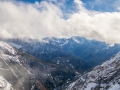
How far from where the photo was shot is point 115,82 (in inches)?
5812

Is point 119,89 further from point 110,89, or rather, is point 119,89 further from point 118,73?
point 118,73

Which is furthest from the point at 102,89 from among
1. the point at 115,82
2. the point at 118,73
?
the point at 118,73

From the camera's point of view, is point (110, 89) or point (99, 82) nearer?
point (110, 89)

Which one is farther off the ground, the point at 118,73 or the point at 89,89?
the point at 118,73

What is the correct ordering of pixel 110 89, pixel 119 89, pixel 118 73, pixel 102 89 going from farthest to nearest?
pixel 118 73 < pixel 102 89 < pixel 110 89 < pixel 119 89

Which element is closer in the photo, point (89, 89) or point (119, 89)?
point (119, 89)

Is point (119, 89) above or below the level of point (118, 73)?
below

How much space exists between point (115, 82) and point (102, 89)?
1152 cm

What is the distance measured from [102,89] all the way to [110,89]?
15.0m

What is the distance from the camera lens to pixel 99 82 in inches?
6826

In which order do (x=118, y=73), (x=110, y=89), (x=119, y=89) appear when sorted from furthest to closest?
(x=118, y=73) < (x=110, y=89) < (x=119, y=89)

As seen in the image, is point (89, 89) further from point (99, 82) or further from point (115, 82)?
point (115, 82)

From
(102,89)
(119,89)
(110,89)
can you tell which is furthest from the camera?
(102,89)

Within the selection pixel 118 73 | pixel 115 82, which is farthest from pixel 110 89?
pixel 118 73
